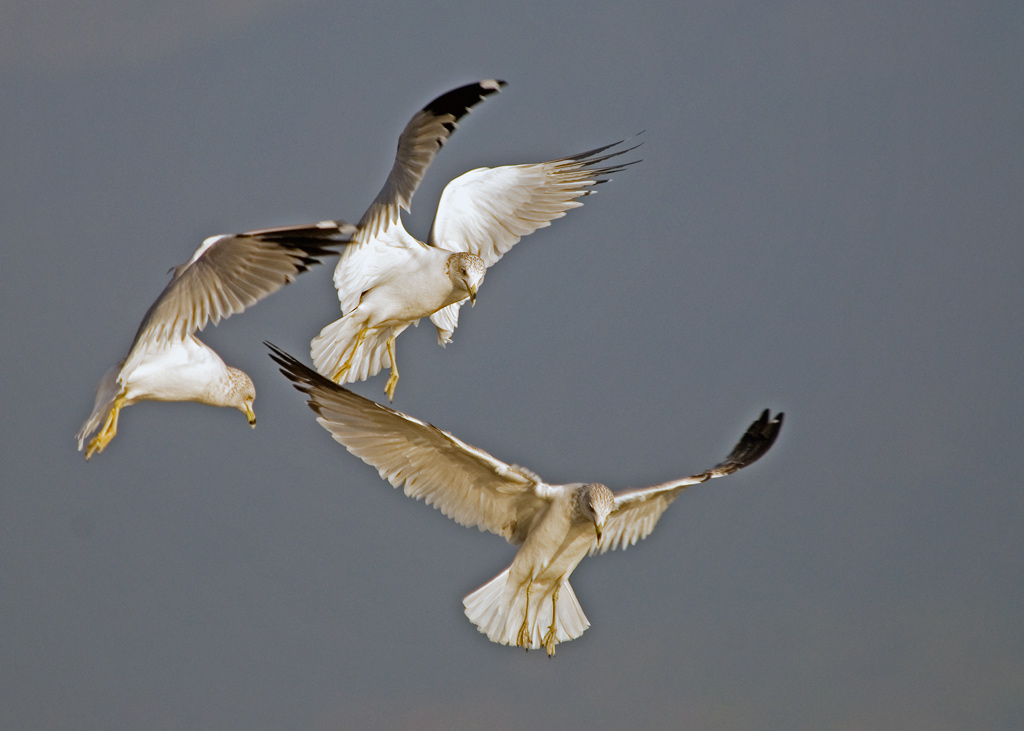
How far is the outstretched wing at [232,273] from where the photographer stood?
5.30 metres

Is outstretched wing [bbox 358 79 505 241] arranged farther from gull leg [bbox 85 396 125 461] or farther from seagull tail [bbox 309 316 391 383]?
gull leg [bbox 85 396 125 461]

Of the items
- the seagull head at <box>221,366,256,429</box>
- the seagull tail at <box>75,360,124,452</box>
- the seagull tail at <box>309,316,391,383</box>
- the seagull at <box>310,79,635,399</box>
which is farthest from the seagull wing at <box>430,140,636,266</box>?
the seagull tail at <box>75,360,124,452</box>

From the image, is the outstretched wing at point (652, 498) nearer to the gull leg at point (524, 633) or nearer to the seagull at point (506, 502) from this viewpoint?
the seagull at point (506, 502)

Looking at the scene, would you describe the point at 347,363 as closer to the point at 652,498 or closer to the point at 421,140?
the point at 421,140

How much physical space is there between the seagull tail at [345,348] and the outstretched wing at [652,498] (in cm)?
142

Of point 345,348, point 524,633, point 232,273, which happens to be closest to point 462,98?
point 345,348

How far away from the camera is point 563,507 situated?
5496 mm

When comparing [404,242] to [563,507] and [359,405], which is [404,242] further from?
[563,507]

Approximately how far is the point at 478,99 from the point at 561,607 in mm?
2370

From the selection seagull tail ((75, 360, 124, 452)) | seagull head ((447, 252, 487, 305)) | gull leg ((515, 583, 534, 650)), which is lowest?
gull leg ((515, 583, 534, 650))

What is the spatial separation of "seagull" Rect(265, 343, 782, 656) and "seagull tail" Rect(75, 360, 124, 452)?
0.87 metres

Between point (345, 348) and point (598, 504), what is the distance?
1.59m

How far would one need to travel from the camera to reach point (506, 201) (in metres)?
6.89

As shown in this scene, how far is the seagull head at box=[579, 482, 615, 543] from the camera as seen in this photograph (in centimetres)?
525
